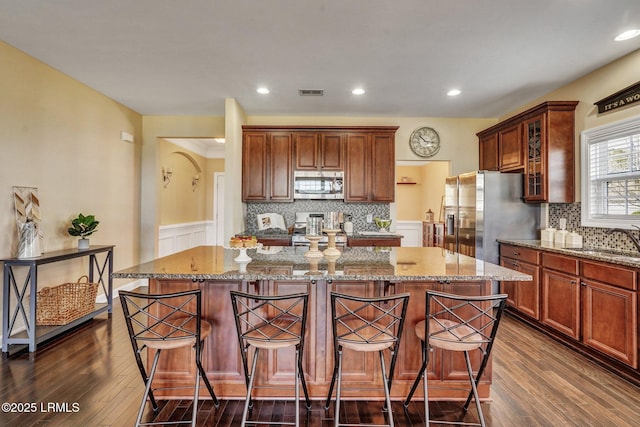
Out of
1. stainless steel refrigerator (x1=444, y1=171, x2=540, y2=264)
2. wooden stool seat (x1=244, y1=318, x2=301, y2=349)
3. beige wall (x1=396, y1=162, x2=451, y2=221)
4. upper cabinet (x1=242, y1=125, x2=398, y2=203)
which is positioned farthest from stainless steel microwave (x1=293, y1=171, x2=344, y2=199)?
beige wall (x1=396, y1=162, x2=451, y2=221)

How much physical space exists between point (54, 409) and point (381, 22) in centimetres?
359

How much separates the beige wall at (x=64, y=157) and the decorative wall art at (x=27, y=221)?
6 centimetres

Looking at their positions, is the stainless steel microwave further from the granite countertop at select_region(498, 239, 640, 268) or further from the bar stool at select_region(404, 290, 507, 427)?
the bar stool at select_region(404, 290, 507, 427)

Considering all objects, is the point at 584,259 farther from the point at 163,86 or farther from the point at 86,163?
the point at 86,163

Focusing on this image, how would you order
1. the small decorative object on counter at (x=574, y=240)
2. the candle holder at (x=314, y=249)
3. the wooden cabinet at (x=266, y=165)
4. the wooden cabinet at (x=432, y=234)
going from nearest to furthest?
the candle holder at (x=314, y=249) → the small decorative object on counter at (x=574, y=240) → the wooden cabinet at (x=266, y=165) → the wooden cabinet at (x=432, y=234)

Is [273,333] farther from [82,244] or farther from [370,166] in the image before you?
[370,166]

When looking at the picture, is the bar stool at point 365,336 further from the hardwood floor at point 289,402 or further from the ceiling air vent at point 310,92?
the ceiling air vent at point 310,92

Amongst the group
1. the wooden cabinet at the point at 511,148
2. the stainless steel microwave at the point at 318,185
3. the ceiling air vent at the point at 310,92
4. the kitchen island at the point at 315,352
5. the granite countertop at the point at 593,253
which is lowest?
the kitchen island at the point at 315,352

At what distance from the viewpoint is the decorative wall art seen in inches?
119

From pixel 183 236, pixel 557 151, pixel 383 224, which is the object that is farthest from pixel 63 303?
pixel 557 151

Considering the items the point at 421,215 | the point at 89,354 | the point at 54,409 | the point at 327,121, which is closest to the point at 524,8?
the point at 327,121

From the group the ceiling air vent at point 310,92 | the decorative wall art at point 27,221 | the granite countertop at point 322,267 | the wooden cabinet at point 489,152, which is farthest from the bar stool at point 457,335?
the decorative wall art at point 27,221

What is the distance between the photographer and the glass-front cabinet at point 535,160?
3857 mm

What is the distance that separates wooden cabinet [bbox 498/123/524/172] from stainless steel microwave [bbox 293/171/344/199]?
2.27 metres
